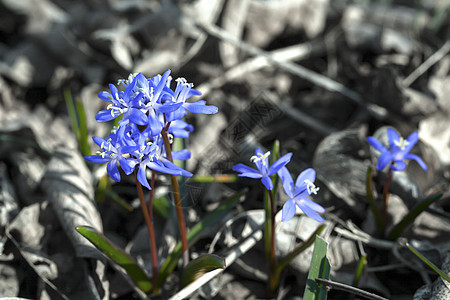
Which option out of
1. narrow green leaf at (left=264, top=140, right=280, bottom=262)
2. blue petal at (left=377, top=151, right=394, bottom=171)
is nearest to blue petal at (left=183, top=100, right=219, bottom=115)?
narrow green leaf at (left=264, top=140, right=280, bottom=262)

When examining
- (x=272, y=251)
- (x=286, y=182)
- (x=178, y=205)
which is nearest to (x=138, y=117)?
(x=178, y=205)

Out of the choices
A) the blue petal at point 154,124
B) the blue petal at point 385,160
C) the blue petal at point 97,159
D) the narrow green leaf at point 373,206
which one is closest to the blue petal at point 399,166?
the blue petal at point 385,160

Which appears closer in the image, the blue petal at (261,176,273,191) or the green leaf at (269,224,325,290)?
the blue petal at (261,176,273,191)

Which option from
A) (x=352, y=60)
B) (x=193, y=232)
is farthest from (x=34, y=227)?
(x=352, y=60)

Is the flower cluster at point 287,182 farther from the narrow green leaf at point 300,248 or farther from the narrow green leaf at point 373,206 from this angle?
the narrow green leaf at point 373,206

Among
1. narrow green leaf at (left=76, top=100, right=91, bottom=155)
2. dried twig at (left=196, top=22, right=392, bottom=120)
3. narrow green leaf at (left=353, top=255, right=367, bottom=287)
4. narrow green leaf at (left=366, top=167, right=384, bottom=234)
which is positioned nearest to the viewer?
narrow green leaf at (left=353, top=255, right=367, bottom=287)

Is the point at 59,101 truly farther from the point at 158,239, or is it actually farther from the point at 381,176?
the point at 381,176

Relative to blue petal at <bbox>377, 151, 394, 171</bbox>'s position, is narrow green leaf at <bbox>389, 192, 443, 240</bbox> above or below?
below

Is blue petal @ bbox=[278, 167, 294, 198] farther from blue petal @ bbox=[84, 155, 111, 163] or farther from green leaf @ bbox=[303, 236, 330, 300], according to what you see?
blue petal @ bbox=[84, 155, 111, 163]
